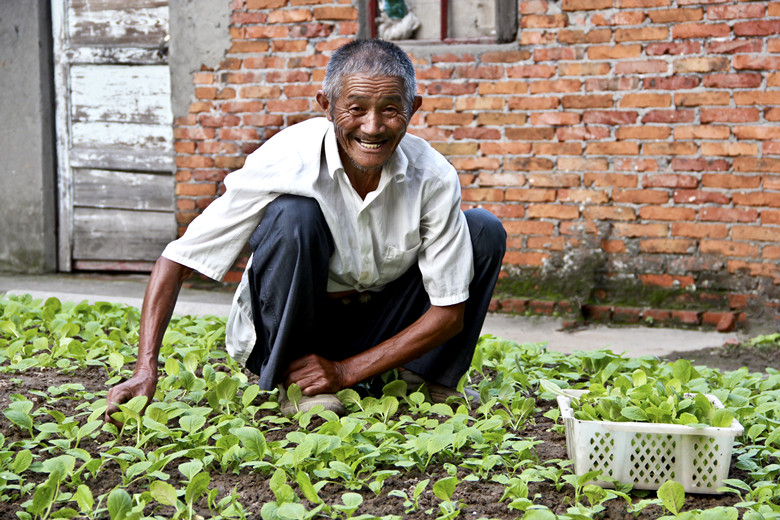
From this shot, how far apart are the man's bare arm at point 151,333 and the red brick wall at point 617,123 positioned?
8.18ft

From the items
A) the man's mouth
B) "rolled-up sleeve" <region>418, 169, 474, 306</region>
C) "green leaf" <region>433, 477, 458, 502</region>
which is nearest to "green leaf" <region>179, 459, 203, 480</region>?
"green leaf" <region>433, 477, 458, 502</region>

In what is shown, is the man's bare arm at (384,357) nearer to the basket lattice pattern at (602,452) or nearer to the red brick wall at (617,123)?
the basket lattice pattern at (602,452)

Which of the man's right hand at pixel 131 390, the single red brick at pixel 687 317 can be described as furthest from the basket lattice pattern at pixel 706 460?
the single red brick at pixel 687 317

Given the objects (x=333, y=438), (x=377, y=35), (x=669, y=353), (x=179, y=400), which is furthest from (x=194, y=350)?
(x=377, y=35)

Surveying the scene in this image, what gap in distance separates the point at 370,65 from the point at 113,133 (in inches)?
139

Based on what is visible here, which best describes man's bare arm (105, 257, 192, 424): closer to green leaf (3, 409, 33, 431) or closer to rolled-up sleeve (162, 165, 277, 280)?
rolled-up sleeve (162, 165, 277, 280)

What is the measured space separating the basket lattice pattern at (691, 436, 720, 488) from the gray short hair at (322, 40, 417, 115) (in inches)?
44.4

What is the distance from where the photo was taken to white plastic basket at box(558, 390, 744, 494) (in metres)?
1.93

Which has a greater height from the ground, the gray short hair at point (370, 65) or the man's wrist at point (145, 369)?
the gray short hair at point (370, 65)

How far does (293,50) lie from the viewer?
4742mm

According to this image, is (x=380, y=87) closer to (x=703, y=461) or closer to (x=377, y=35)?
(x=703, y=461)

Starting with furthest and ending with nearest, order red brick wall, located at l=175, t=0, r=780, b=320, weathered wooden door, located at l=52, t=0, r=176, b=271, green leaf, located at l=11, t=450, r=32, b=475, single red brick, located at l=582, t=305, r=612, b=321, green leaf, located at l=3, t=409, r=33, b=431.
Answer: weathered wooden door, located at l=52, t=0, r=176, b=271, single red brick, located at l=582, t=305, r=612, b=321, red brick wall, located at l=175, t=0, r=780, b=320, green leaf, located at l=3, t=409, r=33, b=431, green leaf, located at l=11, t=450, r=32, b=475

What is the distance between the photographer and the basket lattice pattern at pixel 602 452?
6.39ft

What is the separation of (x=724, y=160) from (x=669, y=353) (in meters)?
1.04
